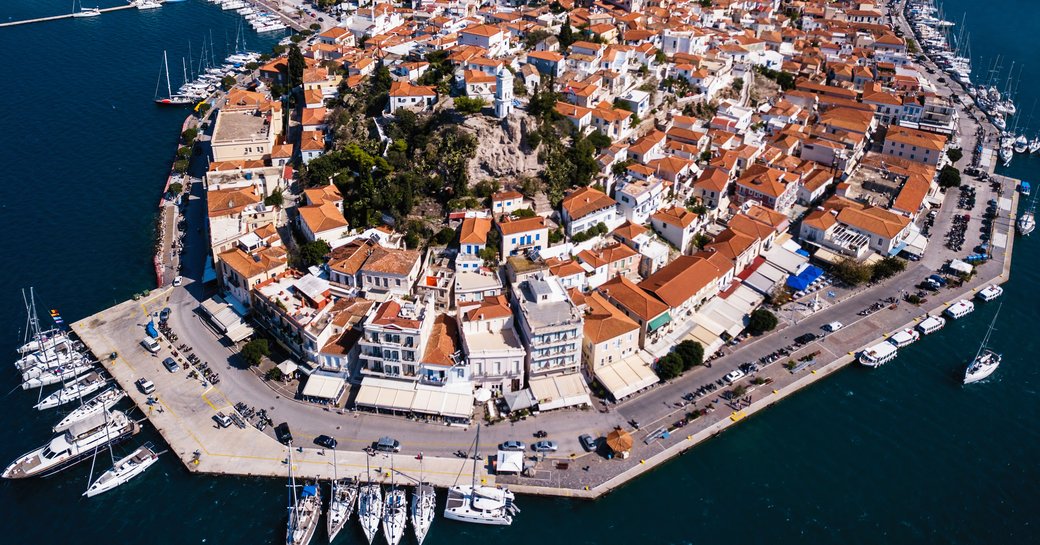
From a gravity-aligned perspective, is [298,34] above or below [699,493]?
above

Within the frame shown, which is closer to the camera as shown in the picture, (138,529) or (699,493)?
(138,529)

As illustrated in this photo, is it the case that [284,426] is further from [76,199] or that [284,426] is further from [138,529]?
[76,199]

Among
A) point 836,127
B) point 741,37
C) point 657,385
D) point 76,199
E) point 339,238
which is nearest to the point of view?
point 657,385

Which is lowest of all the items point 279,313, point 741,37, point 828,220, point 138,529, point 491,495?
point 138,529

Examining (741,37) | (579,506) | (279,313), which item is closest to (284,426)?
(279,313)

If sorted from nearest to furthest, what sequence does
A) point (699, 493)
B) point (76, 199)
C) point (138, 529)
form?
1. point (138, 529)
2. point (699, 493)
3. point (76, 199)

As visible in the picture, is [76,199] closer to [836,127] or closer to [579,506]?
[579,506]
